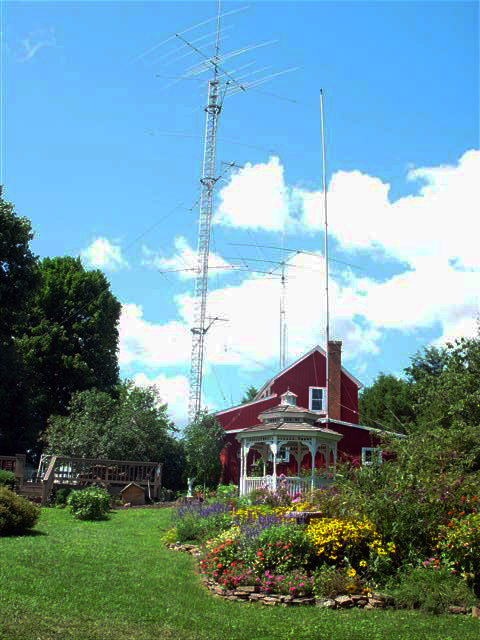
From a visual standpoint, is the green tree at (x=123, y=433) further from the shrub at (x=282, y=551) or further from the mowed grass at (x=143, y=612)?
the shrub at (x=282, y=551)

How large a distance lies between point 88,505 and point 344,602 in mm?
10256

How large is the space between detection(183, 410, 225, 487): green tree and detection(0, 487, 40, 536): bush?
15779 millimetres

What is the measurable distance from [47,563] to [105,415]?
19938 millimetres

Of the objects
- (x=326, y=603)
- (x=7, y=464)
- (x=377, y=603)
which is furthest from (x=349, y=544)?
(x=7, y=464)

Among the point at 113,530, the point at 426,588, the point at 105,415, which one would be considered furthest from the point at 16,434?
the point at 426,588

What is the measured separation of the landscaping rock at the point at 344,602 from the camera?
8.62 m

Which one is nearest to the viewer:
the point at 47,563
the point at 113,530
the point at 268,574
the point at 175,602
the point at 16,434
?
the point at 175,602

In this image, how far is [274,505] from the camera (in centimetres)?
1362

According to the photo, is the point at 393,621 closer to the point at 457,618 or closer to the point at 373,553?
the point at 457,618

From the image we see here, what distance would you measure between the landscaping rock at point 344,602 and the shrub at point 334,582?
24 centimetres

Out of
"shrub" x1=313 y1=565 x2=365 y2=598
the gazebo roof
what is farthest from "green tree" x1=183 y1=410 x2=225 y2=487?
"shrub" x1=313 y1=565 x2=365 y2=598

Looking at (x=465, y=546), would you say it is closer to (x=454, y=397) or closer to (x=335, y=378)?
(x=454, y=397)

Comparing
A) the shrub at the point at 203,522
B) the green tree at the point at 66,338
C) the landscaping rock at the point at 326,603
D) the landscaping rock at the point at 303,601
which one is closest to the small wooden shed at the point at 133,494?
the shrub at the point at 203,522

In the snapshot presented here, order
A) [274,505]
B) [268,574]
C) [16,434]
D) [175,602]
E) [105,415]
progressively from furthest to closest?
1. [16,434]
2. [105,415]
3. [274,505]
4. [268,574]
5. [175,602]
